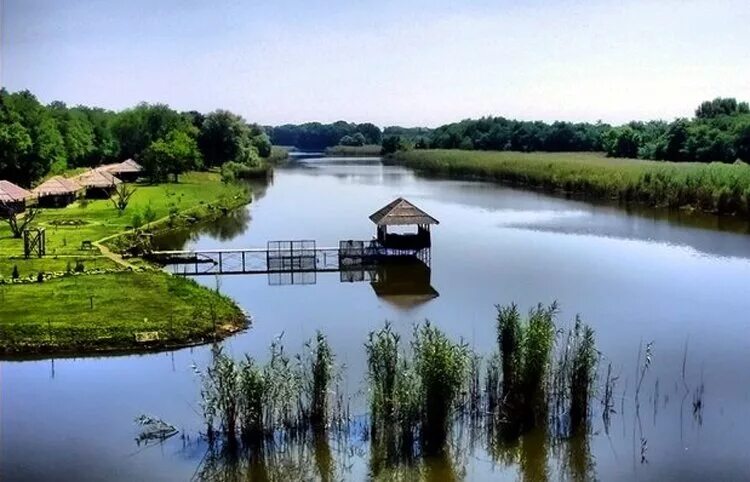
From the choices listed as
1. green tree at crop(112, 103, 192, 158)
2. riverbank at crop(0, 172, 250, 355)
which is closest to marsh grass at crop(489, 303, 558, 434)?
riverbank at crop(0, 172, 250, 355)

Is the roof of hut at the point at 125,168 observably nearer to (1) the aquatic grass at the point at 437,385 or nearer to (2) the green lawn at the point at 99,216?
(2) the green lawn at the point at 99,216

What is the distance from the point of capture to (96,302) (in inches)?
843

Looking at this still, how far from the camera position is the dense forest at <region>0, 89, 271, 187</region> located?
49.5 metres

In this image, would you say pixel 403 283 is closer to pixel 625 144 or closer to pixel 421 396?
pixel 421 396

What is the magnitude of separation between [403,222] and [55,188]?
23.2m

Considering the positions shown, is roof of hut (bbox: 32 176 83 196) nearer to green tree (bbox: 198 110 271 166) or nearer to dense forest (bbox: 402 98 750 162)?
green tree (bbox: 198 110 271 166)

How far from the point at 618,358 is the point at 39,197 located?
3470cm

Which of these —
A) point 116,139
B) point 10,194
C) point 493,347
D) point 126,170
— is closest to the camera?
point 493,347

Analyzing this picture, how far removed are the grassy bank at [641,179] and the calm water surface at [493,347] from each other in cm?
385

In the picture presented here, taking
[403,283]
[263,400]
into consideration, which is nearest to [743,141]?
[403,283]

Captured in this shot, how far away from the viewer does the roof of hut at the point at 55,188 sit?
42500 millimetres

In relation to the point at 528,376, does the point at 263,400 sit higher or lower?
lower

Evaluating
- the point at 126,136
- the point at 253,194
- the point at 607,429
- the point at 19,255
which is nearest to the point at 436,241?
the point at 19,255

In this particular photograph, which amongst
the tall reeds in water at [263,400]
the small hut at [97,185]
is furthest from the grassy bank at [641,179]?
the tall reeds in water at [263,400]
